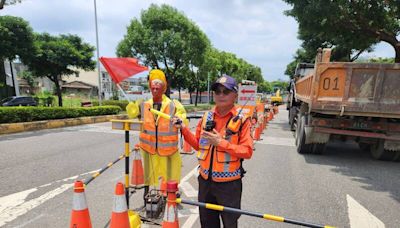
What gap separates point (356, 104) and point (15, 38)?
60.6ft

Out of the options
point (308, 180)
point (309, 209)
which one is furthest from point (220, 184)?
point (308, 180)

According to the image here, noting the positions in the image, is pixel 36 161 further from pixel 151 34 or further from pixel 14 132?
pixel 151 34

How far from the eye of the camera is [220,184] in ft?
7.33

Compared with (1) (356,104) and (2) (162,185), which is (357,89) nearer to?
(1) (356,104)

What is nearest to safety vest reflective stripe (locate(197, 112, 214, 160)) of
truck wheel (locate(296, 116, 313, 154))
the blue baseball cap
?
the blue baseball cap

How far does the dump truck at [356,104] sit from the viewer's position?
5750 millimetres

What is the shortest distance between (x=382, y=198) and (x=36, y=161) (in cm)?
700

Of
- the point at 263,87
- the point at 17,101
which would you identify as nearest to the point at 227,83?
the point at 17,101

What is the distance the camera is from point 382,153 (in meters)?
6.89

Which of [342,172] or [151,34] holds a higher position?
[151,34]

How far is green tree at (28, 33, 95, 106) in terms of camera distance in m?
20.8

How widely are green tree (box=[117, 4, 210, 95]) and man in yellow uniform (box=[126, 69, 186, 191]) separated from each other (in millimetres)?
18930

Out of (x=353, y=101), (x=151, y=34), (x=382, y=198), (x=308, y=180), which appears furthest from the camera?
(x=151, y=34)

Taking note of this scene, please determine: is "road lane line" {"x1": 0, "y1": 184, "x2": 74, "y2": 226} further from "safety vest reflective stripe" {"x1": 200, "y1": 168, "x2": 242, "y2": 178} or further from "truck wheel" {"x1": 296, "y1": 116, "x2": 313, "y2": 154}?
"truck wheel" {"x1": 296, "y1": 116, "x2": 313, "y2": 154}
